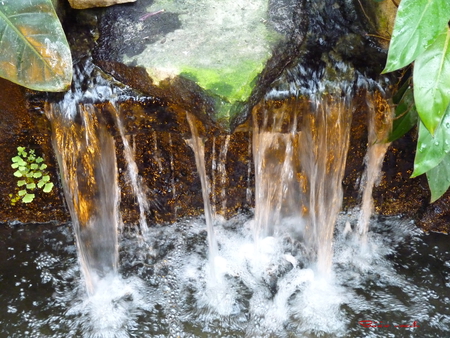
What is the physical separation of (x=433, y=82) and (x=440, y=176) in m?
0.61

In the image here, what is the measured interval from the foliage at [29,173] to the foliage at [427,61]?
81.3 inches

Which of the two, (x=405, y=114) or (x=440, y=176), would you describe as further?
(x=405, y=114)

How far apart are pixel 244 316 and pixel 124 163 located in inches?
45.2

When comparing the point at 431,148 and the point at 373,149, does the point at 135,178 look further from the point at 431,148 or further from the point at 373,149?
the point at 431,148

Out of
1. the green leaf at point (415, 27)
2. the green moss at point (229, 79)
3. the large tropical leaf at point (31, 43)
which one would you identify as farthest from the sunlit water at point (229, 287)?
the green leaf at point (415, 27)

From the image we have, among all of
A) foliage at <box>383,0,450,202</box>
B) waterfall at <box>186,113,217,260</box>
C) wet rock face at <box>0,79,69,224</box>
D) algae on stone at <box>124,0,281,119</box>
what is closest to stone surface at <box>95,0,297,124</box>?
algae on stone at <box>124,0,281,119</box>

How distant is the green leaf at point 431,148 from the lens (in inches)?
82.5

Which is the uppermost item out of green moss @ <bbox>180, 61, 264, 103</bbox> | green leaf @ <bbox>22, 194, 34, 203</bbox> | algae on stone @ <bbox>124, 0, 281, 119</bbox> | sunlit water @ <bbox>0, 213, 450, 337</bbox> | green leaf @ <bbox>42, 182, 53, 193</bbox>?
algae on stone @ <bbox>124, 0, 281, 119</bbox>

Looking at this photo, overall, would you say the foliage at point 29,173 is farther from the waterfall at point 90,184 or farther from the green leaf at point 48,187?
the waterfall at point 90,184

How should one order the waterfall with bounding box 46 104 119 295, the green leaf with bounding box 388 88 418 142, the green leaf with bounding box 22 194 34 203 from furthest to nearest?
the green leaf with bounding box 22 194 34 203 < the waterfall with bounding box 46 104 119 295 < the green leaf with bounding box 388 88 418 142

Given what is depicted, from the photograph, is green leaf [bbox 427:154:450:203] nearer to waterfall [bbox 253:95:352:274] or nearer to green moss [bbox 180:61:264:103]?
waterfall [bbox 253:95:352:274]

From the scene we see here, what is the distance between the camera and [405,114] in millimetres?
2572

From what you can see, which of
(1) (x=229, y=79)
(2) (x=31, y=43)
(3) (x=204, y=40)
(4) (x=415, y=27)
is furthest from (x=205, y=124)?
(4) (x=415, y=27)

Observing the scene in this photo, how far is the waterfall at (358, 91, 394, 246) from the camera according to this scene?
2.76m
